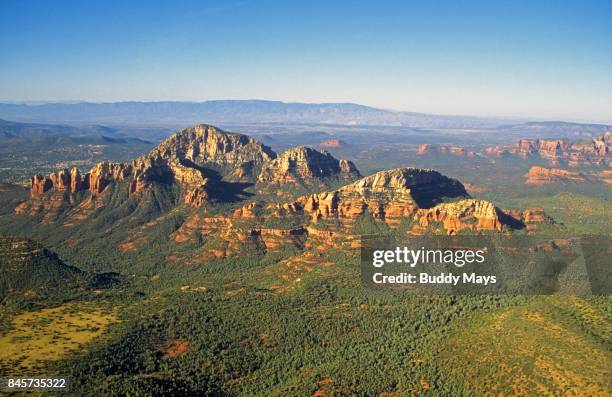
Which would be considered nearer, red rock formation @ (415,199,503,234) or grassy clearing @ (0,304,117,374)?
grassy clearing @ (0,304,117,374)

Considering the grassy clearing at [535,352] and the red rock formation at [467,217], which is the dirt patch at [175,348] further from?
the red rock formation at [467,217]

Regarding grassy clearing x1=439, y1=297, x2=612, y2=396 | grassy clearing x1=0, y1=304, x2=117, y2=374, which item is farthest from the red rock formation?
grassy clearing x1=0, y1=304, x2=117, y2=374

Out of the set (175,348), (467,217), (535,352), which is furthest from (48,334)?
(467,217)

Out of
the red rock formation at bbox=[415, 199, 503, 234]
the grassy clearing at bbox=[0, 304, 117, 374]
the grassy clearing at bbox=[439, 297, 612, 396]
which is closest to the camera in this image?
the grassy clearing at bbox=[439, 297, 612, 396]

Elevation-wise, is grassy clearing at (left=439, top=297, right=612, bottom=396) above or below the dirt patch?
above

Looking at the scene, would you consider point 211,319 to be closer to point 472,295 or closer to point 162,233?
point 472,295

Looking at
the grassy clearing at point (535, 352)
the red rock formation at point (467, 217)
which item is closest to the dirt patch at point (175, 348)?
the grassy clearing at point (535, 352)

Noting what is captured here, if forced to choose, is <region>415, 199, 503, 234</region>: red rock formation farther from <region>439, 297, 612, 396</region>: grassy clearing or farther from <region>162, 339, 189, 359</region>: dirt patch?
<region>162, 339, 189, 359</region>: dirt patch

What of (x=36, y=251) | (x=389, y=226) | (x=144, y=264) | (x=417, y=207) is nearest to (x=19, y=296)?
(x=36, y=251)

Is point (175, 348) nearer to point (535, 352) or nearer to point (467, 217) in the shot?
point (535, 352)
